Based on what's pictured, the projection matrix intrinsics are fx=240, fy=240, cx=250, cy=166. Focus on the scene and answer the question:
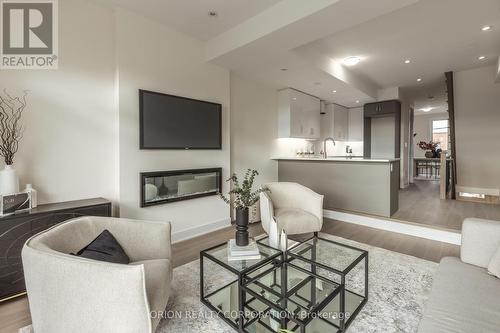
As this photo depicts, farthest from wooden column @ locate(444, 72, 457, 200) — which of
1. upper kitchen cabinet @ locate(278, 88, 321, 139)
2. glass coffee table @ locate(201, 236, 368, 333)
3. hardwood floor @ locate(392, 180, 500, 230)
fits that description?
glass coffee table @ locate(201, 236, 368, 333)

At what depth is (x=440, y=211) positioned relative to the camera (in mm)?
4152

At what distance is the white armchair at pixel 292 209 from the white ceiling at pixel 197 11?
2182mm

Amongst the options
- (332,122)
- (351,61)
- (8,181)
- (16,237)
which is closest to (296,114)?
(351,61)

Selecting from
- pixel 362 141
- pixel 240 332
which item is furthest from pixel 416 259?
pixel 362 141

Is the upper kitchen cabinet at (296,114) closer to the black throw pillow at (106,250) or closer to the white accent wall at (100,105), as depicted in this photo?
the white accent wall at (100,105)

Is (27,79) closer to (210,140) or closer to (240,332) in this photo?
(210,140)

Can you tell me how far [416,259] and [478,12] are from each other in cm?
298

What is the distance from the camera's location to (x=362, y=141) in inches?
274

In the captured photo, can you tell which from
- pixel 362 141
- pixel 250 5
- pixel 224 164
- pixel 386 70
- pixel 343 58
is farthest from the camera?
pixel 362 141

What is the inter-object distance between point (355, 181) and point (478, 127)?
326 centimetres

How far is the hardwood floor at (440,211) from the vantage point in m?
3.61

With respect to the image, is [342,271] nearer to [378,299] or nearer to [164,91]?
[378,299]

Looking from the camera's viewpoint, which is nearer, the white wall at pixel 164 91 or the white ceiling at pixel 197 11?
the white ceiling at pixel 197 11

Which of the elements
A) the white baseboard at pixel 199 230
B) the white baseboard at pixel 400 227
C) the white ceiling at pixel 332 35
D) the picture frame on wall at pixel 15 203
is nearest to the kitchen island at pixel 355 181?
the white baseboard at pixel 400 227
